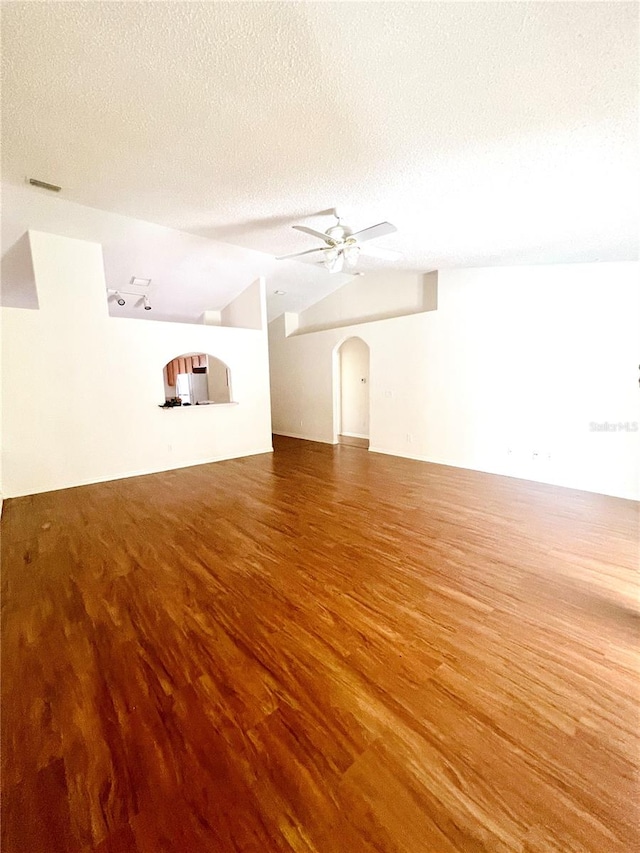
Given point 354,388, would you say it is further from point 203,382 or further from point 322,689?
point 322,689

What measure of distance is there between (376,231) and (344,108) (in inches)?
49.4

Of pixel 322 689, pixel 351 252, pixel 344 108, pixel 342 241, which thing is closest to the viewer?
pixel 322 689

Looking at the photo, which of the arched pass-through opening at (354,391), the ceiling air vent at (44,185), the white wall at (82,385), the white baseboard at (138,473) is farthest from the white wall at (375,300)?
the ceiling air vent at (44,185)

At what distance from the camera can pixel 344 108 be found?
191cm

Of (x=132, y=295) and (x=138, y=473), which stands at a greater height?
(x=132, y=295)

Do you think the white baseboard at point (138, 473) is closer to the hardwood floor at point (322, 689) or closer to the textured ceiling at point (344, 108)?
the hardwood floor at point (322, 689)

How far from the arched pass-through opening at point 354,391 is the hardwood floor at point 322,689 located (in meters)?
4.90

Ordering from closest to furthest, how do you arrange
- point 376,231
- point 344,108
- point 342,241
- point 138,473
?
point 344,108
point 376,231
point 342,241
point 138,473

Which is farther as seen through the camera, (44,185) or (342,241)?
(342,241)

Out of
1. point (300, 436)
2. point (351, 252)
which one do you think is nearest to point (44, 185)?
point (351, 252)

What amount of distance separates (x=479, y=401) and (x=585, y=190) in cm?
292

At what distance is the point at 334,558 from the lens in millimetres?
2643

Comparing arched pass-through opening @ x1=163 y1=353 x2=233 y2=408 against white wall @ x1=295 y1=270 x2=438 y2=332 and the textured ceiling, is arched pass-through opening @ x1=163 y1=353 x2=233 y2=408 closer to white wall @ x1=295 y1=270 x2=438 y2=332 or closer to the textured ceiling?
white wall @ x1=295 y1=270 x2=438 y2=332

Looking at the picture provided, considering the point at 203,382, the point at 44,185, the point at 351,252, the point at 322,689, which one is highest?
the point at 44,185
